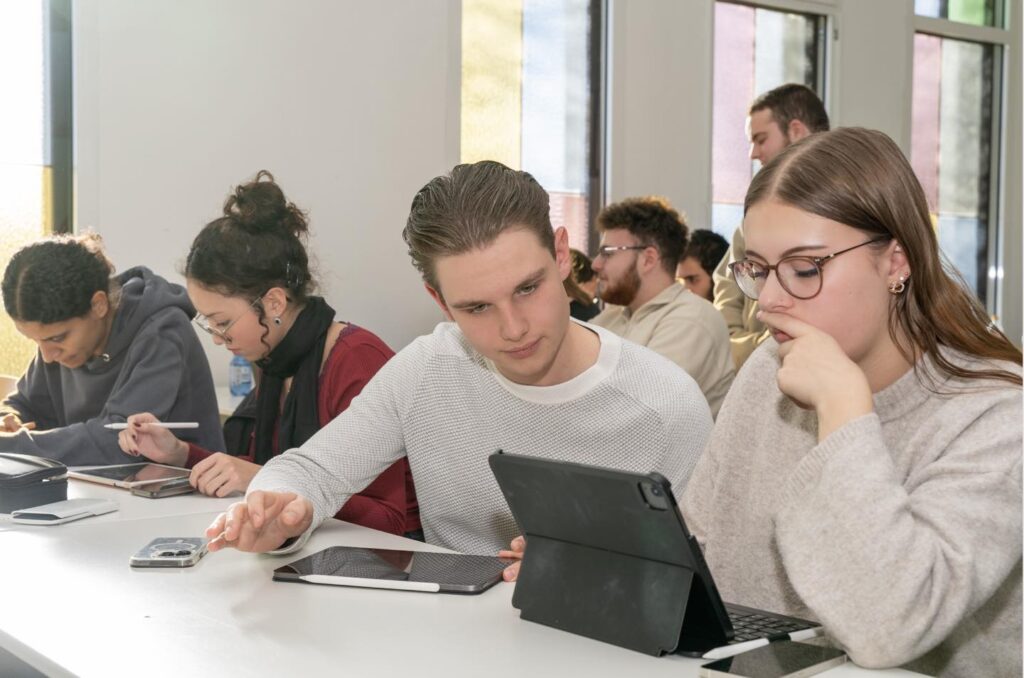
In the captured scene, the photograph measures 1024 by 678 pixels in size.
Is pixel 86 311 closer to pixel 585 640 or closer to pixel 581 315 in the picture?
pixel 585 640

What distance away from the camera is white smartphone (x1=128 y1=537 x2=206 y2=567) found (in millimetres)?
1610

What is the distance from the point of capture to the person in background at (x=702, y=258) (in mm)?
5430

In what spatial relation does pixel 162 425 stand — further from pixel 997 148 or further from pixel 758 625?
pixel 997 148

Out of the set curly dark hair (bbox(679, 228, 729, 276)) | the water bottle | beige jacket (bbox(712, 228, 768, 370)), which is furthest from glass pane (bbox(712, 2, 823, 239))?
the water bottle

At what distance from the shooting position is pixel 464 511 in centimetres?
195

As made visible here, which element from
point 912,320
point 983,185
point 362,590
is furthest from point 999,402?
point 983,185

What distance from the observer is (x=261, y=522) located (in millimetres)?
1573

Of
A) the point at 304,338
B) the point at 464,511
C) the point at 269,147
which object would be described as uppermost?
the point at 269,147

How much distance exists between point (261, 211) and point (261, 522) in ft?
3.88

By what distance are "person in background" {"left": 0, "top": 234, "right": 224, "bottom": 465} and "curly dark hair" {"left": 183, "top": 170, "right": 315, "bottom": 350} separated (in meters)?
0.43

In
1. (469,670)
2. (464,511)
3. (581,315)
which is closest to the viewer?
(469,670)

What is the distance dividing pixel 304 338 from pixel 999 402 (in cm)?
160

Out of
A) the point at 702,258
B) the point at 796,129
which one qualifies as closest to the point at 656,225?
the point at 796,129

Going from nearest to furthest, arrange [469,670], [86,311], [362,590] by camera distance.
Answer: [469,670]
[362,590]
[86,311]
